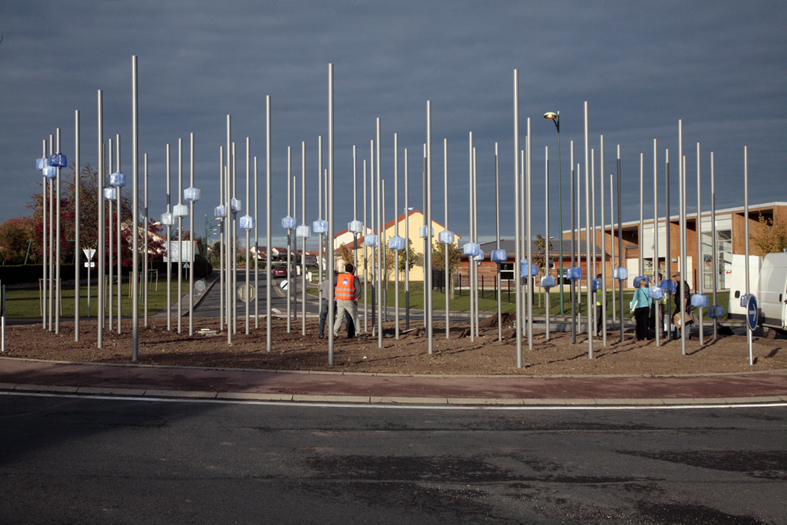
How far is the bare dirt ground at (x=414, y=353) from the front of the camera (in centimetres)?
1255

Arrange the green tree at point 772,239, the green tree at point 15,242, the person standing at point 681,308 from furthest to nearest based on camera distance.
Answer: the green tree at point 15,242 → the green tree at point 772,239 → the person standing at point 681,308

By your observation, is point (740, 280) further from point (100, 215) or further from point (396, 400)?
point (100, 215)

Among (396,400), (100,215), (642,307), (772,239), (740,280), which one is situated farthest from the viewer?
(772,239)

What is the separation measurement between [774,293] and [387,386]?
13.9 meters

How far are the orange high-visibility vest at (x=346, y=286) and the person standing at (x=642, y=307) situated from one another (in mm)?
7158

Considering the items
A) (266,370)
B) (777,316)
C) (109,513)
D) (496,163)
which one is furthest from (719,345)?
(109,513)

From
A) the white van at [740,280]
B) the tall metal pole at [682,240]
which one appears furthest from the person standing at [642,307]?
the white van at [740,280]

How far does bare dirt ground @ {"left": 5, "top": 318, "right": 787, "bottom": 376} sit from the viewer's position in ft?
41.2

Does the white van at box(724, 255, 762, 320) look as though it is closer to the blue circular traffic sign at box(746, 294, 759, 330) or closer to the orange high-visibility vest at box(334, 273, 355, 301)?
the blue circular traffic sign at box(746, 294, 759, 330)

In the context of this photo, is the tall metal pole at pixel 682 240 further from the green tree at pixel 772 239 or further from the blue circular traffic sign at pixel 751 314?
the green tree at pixel 772 239

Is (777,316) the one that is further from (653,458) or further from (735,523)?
(735,523)

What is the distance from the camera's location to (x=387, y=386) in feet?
34.5

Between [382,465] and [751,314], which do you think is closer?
[382,465]

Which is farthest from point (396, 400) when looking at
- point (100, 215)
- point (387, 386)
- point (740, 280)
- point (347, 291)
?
point (740, 280)
